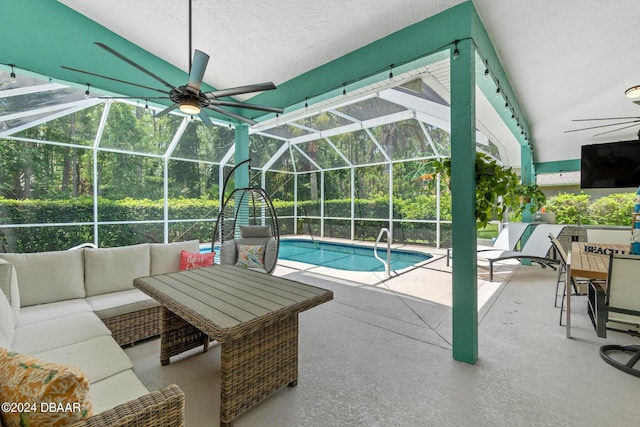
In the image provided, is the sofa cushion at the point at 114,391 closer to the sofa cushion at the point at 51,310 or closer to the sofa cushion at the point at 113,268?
the sofa cushion at the point at 51,310

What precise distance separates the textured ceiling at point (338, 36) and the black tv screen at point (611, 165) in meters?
0.82

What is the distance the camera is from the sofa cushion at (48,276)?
95.0 inches

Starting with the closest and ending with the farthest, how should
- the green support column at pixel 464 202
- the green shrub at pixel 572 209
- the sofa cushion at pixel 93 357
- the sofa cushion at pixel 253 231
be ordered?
the sofa cushion at pixel 93 357, the green support column at pixel 464 202, the sofa cushion at pixel 253 231, the green shrub at pixel 572 209

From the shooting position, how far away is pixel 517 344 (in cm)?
265

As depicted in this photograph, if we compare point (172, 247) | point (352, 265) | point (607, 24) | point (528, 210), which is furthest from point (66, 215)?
point (528, 210)

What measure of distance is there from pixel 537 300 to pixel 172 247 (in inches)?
196

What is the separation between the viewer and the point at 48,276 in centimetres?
251

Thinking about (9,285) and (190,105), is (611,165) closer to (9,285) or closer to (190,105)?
(190,105)

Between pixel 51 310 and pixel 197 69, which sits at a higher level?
pixel 197 69

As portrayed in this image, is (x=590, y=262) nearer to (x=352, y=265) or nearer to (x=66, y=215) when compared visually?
(x=352, y=265)

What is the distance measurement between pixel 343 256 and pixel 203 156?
4.84m

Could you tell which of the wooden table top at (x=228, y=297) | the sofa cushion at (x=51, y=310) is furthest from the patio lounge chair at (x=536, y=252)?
the sofa cushion at (x=51, y=310)

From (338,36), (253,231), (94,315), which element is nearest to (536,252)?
(338,36)

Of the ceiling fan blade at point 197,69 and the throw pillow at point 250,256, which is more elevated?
the ceiling fan blade at point 197,69
